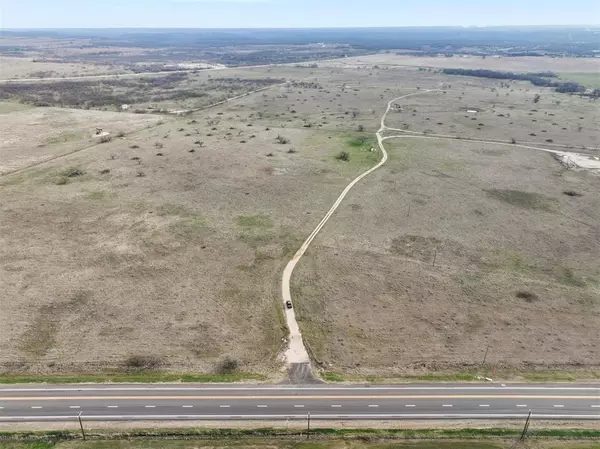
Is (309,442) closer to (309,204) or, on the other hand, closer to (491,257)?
(491,257)

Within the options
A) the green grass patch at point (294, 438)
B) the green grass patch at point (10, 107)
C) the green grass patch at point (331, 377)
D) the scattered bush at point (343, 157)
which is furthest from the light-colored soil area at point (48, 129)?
the green grass patch at point (331, 377)

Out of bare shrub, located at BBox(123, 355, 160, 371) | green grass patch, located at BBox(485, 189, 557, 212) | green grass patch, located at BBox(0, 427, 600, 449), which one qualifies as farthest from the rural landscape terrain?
green grass patch, located at BBox(0, 427, 600, 449)

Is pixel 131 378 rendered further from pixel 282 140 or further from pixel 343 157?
pixel 282 140

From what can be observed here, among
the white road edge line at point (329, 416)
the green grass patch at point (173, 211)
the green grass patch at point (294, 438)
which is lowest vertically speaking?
the green grass patch at point (294, 438)

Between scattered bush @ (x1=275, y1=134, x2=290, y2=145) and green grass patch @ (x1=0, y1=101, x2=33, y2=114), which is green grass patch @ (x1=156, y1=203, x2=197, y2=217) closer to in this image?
scattered bush @ (x1=275, y1=134, x2=290, y2=145)

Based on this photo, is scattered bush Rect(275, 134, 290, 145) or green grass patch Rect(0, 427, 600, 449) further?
scattered bush Rect(275, 134, 290, 145)

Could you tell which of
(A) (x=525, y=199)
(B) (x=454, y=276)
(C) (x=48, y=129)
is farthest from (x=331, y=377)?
(C) (x=48, y=129)

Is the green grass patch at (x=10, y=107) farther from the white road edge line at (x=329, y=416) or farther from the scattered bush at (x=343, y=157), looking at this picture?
the white road edge line at (x=329, y=416)

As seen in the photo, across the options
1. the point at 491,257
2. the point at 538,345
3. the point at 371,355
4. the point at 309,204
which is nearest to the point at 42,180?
the point at 309,204
